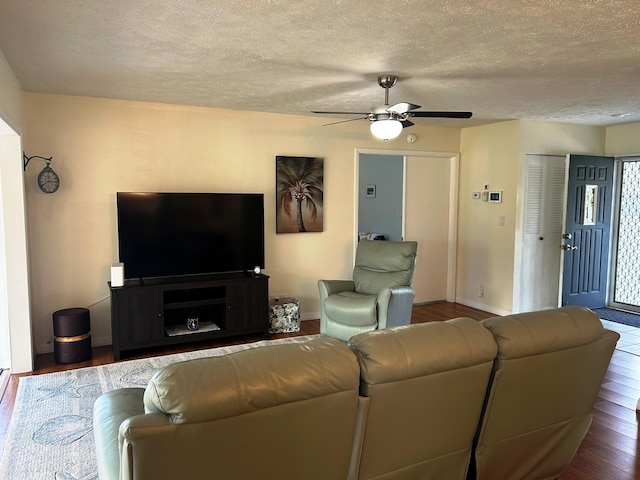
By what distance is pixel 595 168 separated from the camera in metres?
5.78

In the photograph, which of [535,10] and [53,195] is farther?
[53,195]

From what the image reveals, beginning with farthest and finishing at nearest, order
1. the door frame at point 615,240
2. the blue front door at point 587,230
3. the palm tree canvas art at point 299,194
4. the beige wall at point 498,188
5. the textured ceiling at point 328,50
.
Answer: the door frame at point 615,240 < the blue front door at point 587,230 < the beige wall at point 498,188 < the palm tree canvas art at point 299,194 < the textured ceiling at point 328,50

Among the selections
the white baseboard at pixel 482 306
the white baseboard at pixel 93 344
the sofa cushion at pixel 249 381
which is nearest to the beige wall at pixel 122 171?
the white baseboard at pixel 93 344

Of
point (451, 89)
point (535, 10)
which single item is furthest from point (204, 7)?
point (451, 89)

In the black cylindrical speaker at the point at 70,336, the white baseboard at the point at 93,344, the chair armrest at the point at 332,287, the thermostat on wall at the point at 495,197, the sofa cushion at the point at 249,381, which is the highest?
the thermostat on wall at the point at 495,197

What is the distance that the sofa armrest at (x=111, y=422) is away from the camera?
1.57m

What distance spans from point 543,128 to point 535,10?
3.80m

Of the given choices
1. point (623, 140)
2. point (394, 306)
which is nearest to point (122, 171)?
point (394, 306)

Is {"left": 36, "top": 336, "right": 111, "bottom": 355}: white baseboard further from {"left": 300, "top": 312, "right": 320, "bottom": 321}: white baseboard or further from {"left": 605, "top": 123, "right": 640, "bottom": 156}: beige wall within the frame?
{"left": 605, "top": 123, "right": 640, "bottom": 156}: beige wall

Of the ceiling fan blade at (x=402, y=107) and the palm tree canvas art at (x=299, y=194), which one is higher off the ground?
the ceiling fan blade at (x=402, y=107)

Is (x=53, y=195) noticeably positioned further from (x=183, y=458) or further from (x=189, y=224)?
(x=183, y=458)

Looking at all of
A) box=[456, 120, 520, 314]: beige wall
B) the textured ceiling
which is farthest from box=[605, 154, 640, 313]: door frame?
the textured ceiling

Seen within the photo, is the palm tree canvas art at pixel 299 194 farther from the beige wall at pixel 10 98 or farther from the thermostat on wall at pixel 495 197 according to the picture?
the beige wall at pixel 10 98

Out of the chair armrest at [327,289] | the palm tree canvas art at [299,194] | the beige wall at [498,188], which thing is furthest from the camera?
the beige wall at [498,188]
